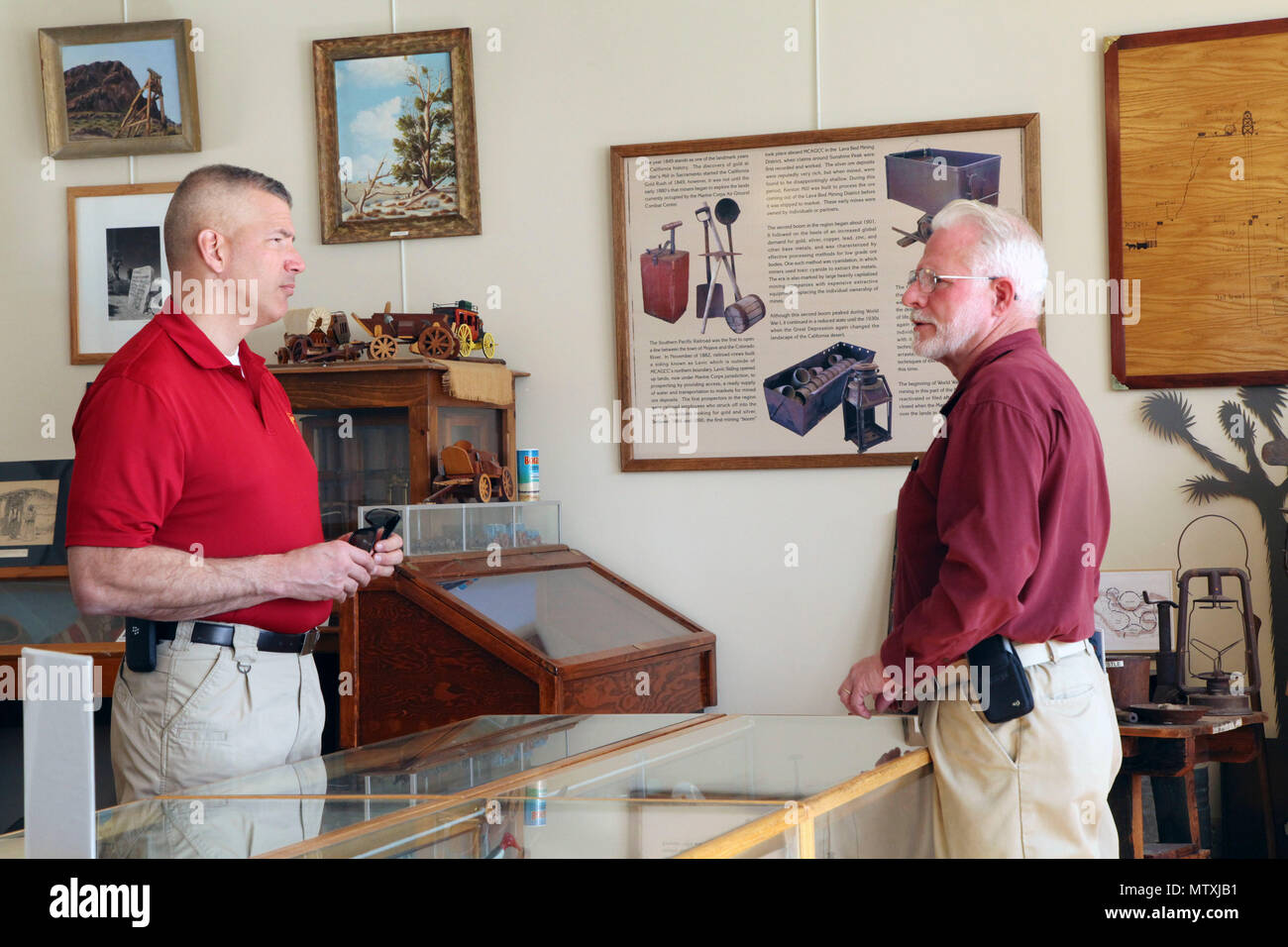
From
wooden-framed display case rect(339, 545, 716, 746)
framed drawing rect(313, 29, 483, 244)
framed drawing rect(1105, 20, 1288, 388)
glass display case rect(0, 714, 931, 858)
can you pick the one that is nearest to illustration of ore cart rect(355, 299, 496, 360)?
framed drawing rect(313, 29, 483, 244)

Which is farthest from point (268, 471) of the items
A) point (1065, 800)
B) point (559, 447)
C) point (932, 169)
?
point (932, 169)

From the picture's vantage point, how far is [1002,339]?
212cm

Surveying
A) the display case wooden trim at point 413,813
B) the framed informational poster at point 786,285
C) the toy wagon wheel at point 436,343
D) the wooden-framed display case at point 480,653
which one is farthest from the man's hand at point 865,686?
the toy wagon wheel at point 436,343

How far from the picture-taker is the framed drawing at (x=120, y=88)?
4.41 m

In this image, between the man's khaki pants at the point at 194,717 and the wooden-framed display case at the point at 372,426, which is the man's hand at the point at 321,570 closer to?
the man's khaki pants at the point at 194,717

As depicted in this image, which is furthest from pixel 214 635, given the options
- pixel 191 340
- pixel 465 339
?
pixel 465 339

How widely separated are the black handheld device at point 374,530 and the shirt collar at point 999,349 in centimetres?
100

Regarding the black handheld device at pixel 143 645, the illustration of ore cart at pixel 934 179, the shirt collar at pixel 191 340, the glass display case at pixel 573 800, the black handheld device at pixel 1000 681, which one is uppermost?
the illustration of ore cart at pixel 934 179

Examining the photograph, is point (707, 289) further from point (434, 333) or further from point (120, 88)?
point (120, 88)

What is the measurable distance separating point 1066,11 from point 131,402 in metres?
3.12

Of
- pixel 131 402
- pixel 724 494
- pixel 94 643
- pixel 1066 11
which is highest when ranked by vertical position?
pixel 1066 11

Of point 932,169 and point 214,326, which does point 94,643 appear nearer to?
point 214,326

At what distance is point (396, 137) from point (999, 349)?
2807 millimetres

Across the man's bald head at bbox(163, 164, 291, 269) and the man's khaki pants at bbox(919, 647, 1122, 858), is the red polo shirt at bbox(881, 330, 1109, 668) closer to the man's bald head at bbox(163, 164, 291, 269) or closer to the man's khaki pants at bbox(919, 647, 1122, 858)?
the man's khaki pants at bbox(919, 647, 1122, 858)
